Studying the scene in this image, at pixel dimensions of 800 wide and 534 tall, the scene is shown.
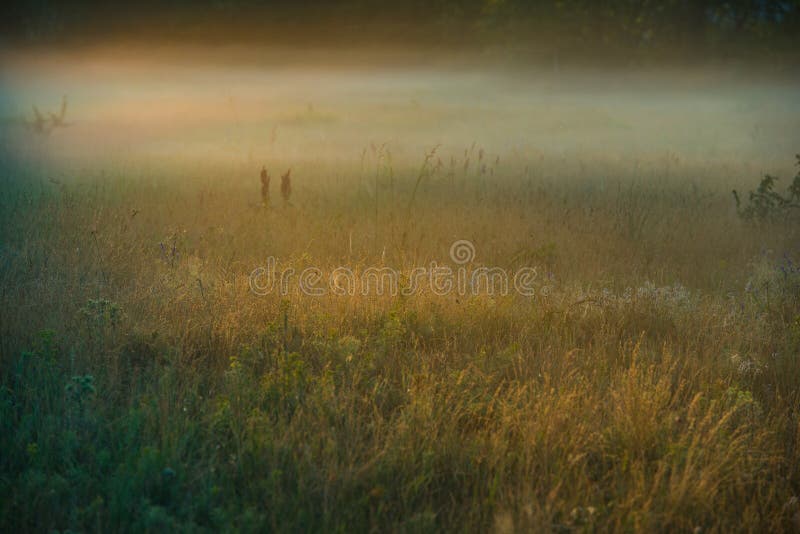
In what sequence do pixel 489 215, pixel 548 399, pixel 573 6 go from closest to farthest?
1. pixel 548 399
2. pixel 489 215
3. pixel 573 6

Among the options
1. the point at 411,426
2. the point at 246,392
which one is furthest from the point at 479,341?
the point at 246,392

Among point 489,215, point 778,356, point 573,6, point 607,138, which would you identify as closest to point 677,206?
point 489,215

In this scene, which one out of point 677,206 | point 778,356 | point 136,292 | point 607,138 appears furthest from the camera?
point 607,138

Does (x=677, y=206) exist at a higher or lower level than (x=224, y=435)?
higher

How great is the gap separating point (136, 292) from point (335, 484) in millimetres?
2442

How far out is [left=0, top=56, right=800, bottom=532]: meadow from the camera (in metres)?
2.56

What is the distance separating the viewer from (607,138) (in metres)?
18.1

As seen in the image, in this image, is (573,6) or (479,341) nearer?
(479,341)

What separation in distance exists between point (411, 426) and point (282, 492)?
0.66 m

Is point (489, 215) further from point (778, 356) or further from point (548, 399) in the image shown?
point (548, 399)

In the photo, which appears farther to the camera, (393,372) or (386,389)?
(393,372)

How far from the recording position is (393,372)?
359 centimetres

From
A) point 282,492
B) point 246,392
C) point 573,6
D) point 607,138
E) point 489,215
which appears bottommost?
point 282,492

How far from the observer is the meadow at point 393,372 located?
256cm
